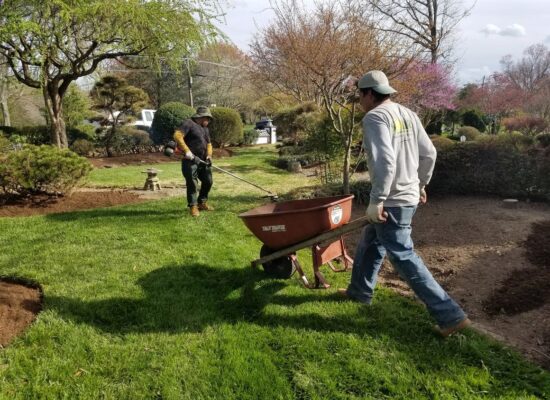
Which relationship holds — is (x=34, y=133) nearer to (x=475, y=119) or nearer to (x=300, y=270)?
(x=300, y=270)

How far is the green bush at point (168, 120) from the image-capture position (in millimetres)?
17266

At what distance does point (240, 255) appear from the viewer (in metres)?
4.93

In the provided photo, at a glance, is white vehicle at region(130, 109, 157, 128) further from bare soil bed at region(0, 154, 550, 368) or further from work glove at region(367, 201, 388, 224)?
work glove at region(367, 201, 388, 224)

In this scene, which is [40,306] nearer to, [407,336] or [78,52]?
[407,336]

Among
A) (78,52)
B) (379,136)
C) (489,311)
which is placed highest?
(78,52)

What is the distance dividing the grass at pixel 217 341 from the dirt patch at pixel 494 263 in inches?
19.6

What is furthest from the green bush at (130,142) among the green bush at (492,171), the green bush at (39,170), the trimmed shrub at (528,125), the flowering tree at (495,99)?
the flowering tree at (495,99)

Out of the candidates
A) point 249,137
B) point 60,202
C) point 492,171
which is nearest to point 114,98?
point 249,137

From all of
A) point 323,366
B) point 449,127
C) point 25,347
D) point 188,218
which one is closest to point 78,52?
point 188,218

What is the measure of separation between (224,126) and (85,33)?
792 centimetres

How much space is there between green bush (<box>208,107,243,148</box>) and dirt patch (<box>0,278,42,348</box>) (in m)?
15.0

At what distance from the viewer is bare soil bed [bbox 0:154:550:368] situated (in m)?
3.45

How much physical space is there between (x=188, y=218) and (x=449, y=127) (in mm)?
32695

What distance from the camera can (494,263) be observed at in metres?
4.73
